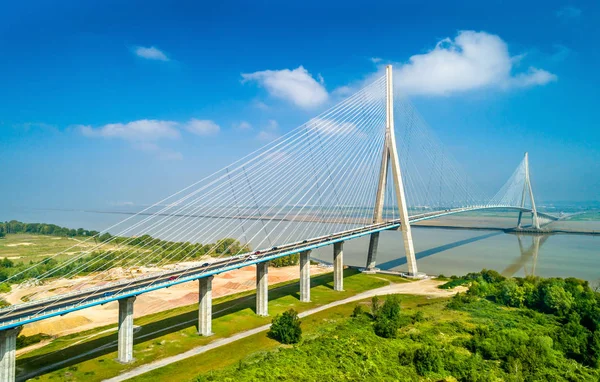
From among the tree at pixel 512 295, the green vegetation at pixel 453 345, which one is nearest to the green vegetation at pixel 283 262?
the green vegetation at pixel 453 345

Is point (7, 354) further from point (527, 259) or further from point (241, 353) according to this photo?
point (527, 259)

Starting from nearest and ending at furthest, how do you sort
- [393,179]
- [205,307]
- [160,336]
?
1. [160,336]
2. [205,307]
3. [393,179]

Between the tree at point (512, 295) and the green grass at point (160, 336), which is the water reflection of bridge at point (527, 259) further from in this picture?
the green grass at point (160, 336)

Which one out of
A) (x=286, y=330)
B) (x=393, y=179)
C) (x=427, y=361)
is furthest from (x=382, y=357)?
(x=393, y=179)

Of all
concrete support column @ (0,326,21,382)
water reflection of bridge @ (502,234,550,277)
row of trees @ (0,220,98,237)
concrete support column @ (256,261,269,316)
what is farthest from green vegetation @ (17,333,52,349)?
row of trees @ (0,220,98,237)

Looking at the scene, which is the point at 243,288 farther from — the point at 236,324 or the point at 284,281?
the point at 236,324

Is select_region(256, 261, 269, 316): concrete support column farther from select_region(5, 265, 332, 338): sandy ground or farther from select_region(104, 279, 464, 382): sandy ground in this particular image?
select_region(5, 265, 332, 338): sandy ground
